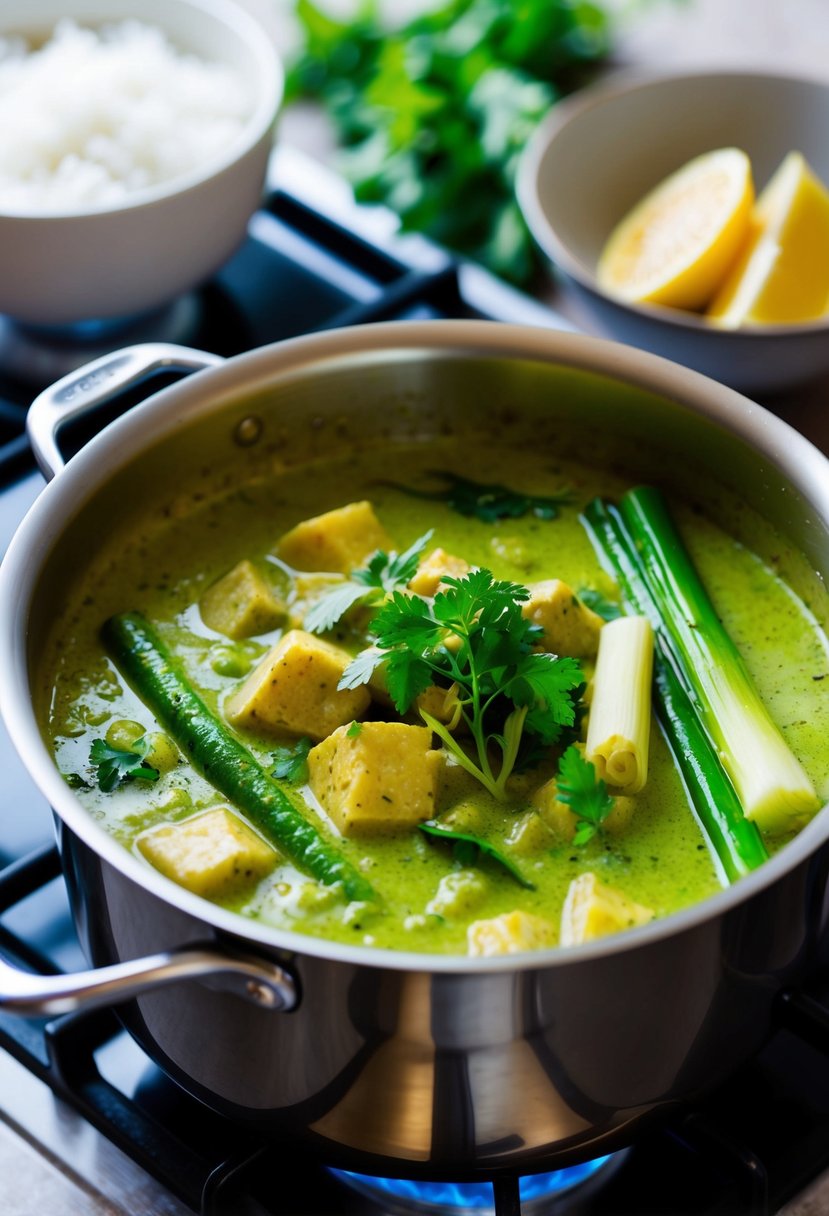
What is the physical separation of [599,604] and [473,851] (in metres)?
0.43

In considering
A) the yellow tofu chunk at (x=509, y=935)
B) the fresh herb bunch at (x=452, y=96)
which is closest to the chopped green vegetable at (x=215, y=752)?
the yellow tofu chunk at (x=509, y=935)

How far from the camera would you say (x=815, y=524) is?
60.7 inches

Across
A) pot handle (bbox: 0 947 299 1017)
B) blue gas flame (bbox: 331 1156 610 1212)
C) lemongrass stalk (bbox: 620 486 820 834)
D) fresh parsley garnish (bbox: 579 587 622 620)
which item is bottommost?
blue gas flame (bbox: 331 1156 610 1212)

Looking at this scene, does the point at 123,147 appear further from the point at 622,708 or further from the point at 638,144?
the point at 622,708

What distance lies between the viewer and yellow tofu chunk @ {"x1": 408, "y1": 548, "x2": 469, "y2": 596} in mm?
1574

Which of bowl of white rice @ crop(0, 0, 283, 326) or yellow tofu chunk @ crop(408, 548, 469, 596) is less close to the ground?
bowl of white rice @ crop(0, 0, 283, 326)

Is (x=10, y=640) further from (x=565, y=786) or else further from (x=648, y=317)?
(x=648, y=317)

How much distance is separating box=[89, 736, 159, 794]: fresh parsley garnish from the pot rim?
183mm

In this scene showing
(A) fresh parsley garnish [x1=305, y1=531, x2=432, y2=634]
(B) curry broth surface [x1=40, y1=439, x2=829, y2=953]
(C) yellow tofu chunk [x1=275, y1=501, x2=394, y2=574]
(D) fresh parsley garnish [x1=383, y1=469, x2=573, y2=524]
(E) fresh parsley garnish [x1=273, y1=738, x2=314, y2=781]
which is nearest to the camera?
(B) curry broth surface [x1=40, y1=439, x2=829, y2=953]

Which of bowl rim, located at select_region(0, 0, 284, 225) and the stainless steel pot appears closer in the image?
the stainless steel pot

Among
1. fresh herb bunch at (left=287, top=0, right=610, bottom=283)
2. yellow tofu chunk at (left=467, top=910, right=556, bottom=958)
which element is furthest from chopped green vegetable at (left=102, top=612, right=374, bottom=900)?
fresh herb bunch at (left=287, top=0, right=610, bottom=283)

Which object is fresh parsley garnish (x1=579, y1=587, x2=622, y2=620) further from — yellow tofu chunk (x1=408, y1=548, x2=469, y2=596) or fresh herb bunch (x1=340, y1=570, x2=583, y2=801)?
fresh herb bunch (x1=340, y1=570, x2=583, y2=801)

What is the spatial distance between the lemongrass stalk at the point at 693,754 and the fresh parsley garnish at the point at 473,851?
0.20m

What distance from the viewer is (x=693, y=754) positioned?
1.46 m
